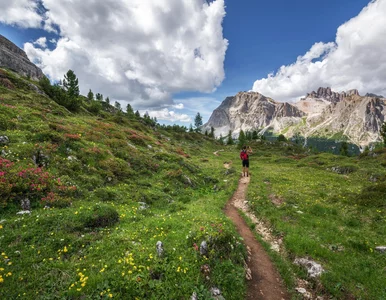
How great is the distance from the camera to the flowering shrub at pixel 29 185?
1270 cm

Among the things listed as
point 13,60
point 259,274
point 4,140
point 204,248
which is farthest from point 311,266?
point 13,60

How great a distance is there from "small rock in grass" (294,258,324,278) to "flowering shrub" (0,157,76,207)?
1605 cm

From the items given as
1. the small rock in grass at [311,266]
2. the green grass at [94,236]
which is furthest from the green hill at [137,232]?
the small rock in grass at [311,266]

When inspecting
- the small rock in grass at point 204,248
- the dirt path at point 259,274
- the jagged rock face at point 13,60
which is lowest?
the dirt path at point 259,274

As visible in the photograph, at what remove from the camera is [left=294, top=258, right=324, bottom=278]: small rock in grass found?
10742 millimetres

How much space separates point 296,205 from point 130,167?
19510mm

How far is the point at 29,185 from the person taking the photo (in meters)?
13.8

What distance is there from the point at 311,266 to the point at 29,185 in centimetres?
1860

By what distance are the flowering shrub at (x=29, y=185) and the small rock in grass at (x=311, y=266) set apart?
16052 mm

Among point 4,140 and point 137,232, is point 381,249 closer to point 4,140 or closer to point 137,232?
point 137,232

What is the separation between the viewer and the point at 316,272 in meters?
10.8

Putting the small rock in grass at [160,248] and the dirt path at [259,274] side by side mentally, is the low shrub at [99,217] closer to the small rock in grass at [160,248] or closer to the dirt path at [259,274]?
the small rock in grass at [160,248]

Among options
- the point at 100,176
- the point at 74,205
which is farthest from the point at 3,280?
the point at 100,176

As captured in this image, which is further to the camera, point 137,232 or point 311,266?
point 137,232
